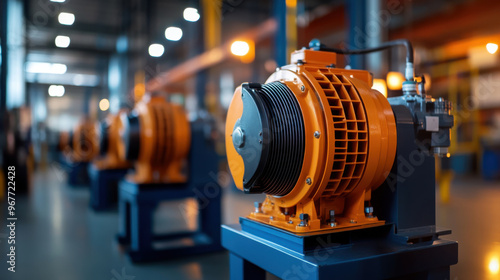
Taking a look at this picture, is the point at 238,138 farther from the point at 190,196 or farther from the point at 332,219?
the point at 190,196

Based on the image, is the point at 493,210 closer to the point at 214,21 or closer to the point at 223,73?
the point at 214,21

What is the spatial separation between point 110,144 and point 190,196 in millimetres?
2243

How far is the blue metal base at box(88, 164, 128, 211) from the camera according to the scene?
4.84 m

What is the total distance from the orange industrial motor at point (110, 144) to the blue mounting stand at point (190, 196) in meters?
1.63

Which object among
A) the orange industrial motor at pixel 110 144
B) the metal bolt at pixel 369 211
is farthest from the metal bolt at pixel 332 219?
the orange industrial motor at pixel 110 144

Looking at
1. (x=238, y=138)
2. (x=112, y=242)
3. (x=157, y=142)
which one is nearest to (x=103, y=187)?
(x=112, y=242)

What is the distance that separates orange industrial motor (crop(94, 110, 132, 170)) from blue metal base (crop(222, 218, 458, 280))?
11.0 ft

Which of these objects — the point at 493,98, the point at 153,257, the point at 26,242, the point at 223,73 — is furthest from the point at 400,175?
the point at 223,73

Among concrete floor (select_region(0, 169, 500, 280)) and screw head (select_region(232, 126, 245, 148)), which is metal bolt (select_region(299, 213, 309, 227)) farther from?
concrete floor (select_region(0, 169, 500, 280))

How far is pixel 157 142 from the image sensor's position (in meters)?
2.88

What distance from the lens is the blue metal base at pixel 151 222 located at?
2721 millimetres

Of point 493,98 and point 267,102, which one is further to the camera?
point 493,98

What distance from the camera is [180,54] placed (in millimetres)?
12352

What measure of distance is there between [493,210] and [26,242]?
440 centimetres
